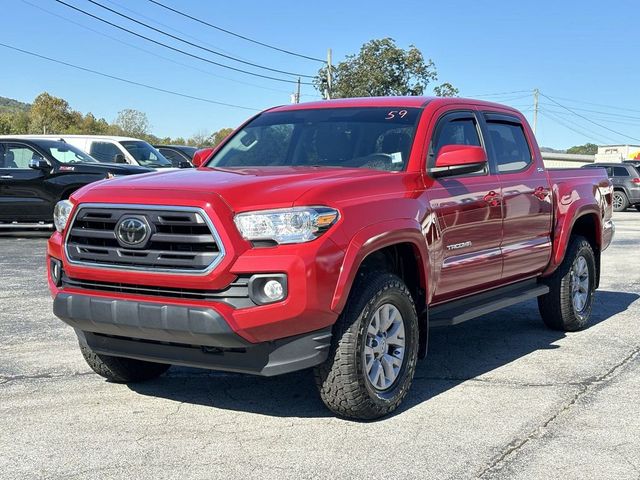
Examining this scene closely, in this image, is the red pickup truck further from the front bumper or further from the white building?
the white building

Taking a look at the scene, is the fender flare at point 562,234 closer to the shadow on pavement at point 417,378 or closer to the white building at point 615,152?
the shadow on pavement at point 417,378

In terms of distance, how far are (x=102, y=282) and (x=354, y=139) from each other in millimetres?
2049

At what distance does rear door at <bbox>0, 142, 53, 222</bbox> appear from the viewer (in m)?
14.7

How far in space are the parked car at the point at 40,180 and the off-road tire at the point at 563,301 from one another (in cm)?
902

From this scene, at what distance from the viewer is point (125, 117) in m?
94.2

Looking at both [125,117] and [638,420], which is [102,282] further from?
[125,117]

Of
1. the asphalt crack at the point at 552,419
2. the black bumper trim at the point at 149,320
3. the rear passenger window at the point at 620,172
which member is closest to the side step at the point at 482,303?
the asphalt crack at the point at 552,419

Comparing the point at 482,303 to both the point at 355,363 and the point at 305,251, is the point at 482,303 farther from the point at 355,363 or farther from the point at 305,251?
the point at 305,251

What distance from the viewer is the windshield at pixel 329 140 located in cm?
551

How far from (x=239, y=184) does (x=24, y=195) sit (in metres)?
11.4

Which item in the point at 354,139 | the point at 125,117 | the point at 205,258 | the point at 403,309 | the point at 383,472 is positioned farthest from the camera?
the point at 125,117

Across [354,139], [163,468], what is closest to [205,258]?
[163,468]

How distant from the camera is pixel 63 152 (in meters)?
15.2

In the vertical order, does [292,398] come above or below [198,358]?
below
